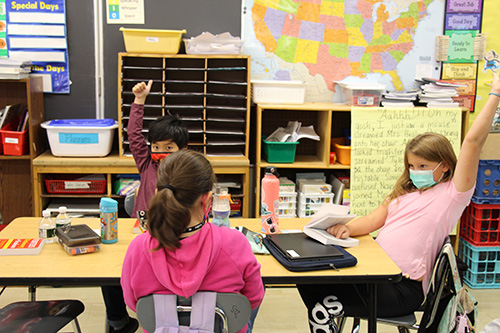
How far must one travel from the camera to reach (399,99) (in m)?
3.53

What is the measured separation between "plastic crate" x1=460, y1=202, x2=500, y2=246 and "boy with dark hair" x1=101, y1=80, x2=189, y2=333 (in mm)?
2045

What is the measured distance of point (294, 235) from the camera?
2.12 metres

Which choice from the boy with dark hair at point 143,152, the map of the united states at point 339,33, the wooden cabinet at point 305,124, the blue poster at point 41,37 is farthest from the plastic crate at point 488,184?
the blue poster at point 41,37

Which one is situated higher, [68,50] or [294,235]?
[68,50]

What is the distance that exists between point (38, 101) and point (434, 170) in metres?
2.64

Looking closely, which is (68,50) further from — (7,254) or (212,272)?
(212,272)

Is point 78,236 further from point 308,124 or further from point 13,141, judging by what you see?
point 308,124

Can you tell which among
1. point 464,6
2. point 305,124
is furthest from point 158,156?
point 464,6

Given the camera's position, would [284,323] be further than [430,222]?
Yes

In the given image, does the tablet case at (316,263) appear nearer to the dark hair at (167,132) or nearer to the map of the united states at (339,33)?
the dark hair at (167,132)

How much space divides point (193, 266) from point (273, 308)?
173 centimetres

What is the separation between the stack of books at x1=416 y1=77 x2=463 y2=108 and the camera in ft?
11.5

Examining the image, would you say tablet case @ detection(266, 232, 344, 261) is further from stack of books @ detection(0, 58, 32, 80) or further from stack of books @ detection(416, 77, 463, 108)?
stack of books @ detection(0, 58, 32, 80)

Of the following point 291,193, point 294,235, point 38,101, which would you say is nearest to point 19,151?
point 38,101
